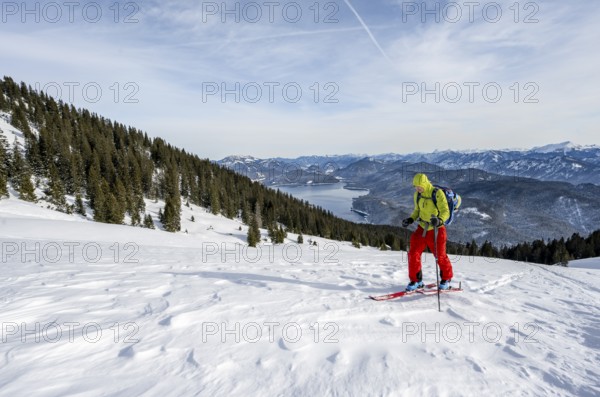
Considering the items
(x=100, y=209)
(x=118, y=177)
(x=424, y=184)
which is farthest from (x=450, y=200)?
(x=118, y=177)

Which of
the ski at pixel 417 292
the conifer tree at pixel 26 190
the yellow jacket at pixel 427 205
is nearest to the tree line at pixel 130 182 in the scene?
the conifer tree at pixel 26 190

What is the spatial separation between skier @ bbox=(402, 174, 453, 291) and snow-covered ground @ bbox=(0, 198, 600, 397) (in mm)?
611

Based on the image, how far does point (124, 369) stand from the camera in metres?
3.16

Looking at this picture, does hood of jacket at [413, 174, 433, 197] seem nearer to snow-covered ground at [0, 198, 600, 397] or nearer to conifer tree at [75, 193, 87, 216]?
snow-covered ground at [0, 198, 600, 397]

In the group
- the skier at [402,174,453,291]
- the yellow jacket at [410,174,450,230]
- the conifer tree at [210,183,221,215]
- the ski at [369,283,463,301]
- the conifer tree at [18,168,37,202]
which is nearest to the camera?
the ski at [369,283,463,301]

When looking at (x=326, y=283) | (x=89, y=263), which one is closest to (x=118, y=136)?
(x=89, y=263)

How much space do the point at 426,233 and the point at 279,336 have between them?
4.28m

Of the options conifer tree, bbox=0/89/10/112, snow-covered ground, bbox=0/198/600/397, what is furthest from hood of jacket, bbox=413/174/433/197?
conifer tree, bbox=0/89/10/112

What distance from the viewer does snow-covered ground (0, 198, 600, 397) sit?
304 centimetres

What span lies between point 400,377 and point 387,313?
2.02 meters

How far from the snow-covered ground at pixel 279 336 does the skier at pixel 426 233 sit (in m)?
0.61

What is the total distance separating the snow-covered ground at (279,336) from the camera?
3.04 metres

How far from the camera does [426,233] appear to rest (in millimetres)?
6645

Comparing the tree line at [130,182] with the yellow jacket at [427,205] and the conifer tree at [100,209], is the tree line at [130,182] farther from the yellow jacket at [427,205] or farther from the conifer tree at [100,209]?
the yellow jacket at [427,205]
